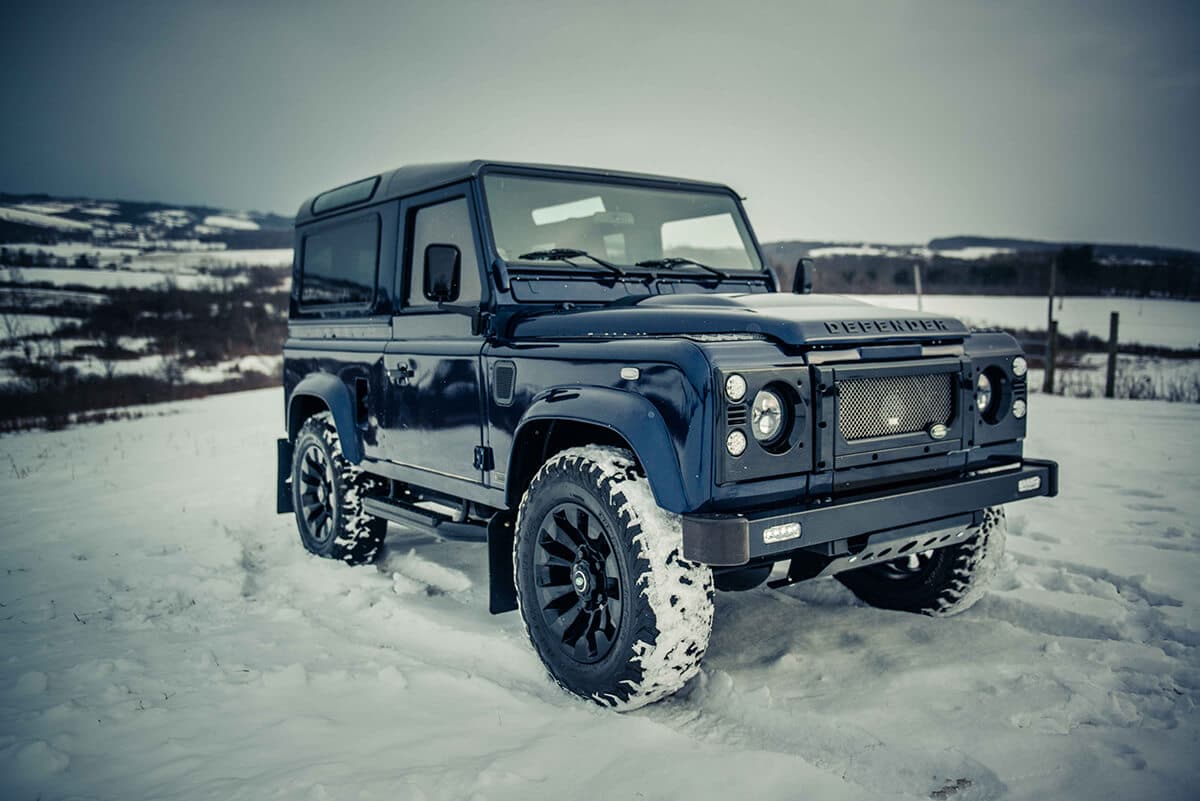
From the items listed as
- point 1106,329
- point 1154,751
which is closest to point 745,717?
point 1154,751

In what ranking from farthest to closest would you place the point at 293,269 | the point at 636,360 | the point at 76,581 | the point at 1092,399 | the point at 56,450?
1. the point at 1092,399
2. the point at 56,450
3. the point at 293,269
4. the point at 76,581
5. the point at 636,360

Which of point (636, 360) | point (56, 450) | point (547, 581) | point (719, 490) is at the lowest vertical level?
point (56, 450)

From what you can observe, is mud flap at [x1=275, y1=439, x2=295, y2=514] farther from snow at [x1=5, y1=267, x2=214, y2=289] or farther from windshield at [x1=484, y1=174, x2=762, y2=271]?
snow at [x1=5, y1=267, x2=214, y2=289]

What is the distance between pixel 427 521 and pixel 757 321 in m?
2.21

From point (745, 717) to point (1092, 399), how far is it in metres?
12.4

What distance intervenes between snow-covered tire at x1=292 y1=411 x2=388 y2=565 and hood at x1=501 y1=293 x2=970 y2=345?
2.11 meters

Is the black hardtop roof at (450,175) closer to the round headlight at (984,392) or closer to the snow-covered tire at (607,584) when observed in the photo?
the snow-covered tire at (607,584)

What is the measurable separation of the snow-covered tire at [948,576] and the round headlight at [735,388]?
171 centimetres

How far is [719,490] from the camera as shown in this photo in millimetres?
2744

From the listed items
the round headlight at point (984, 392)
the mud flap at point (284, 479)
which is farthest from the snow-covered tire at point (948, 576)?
the mud flap at point (284, 479)

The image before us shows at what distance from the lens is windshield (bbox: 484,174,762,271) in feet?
13.4

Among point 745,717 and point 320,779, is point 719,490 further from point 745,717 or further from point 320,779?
point 320,779

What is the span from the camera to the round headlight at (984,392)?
3.55 metres

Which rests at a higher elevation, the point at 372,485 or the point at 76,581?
the point at 372,485
